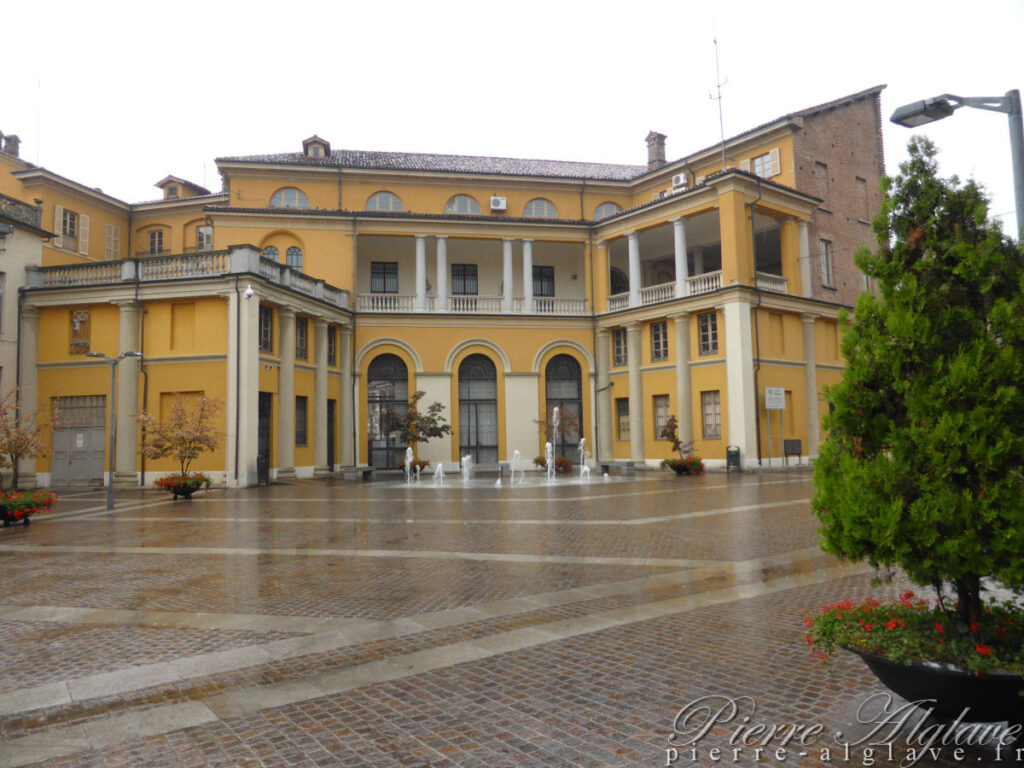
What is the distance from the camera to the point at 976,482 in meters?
3.54

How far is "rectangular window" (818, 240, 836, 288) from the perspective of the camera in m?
31.9

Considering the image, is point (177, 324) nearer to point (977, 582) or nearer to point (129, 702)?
point (129, 702)

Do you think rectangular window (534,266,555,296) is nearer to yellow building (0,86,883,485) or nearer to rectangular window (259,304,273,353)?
yellow building (0,86,883,485)

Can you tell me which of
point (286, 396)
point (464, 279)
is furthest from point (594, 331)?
point (286, 396)

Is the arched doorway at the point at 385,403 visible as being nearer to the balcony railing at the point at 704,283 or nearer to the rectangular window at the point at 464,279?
the rectangular window at the point at 464,279

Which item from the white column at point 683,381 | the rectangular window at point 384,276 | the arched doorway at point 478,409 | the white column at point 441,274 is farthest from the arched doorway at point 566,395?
the rectangular window at point 384,276

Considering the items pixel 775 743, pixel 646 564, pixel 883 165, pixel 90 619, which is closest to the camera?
pixel 775 743

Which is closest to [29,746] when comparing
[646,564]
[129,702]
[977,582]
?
[129,702]

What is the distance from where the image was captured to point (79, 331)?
83.9ft

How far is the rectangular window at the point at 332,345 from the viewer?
30.1m

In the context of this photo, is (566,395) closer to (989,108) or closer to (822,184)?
(822,184)

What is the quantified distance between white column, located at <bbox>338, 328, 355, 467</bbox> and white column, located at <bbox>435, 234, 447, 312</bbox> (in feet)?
14.7

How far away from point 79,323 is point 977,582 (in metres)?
28.9

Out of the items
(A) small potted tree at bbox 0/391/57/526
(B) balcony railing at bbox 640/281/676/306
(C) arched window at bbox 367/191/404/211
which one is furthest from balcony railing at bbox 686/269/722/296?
(A) small potted tree at bbox 0/391/57/526
